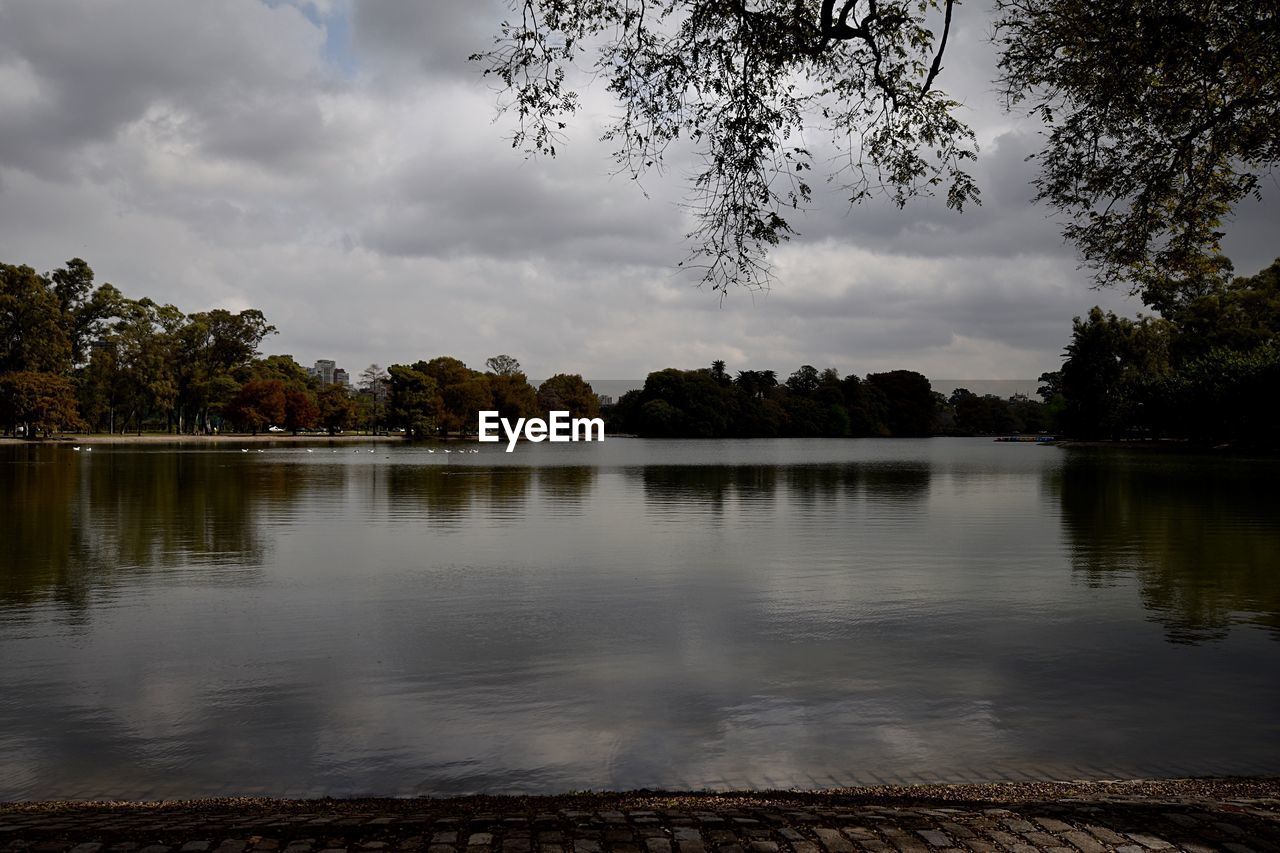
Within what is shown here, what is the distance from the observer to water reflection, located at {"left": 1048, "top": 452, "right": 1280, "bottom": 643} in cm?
1220

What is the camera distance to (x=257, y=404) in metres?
112

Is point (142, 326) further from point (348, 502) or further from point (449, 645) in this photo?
point (449, 645)

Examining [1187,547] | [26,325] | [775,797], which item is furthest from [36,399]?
[775,797]

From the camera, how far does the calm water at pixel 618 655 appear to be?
675cm

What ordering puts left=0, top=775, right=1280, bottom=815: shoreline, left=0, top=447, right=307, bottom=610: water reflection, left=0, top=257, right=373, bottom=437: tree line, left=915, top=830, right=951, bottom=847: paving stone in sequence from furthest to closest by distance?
left=0, top=257, right=373, bottom=437: tree line < left=0, top=447, right=307, bottom=610: water reflection < left=0, top=775, right=1280, bottom=815: shoreline < left=915, top=830, right=951, bottom=847: paving stone

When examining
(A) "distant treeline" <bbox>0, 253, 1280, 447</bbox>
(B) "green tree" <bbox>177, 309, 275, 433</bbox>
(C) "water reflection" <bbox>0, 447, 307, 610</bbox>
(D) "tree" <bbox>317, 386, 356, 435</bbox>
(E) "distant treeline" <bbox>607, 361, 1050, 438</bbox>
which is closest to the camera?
(C) "water reflection" <bbox>0, 447, 307, 610</bbox>

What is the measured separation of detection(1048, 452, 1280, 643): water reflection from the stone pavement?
21.9 ft

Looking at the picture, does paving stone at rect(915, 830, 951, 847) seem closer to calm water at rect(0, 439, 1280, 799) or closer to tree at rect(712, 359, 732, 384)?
calm water at rect(0, 439, 1280, 799)

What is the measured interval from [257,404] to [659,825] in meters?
118

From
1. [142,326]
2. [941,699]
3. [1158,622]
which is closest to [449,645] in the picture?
[941,699]

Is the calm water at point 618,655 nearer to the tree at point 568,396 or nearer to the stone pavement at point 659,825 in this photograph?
the stone pavement at point 659,825

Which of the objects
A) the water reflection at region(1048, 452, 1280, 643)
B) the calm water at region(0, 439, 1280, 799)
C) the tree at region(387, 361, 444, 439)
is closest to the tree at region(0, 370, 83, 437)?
the tree at region(387, 361, 444, 439)

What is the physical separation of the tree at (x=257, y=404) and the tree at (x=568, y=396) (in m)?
58.3

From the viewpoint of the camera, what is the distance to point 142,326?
104 metres
